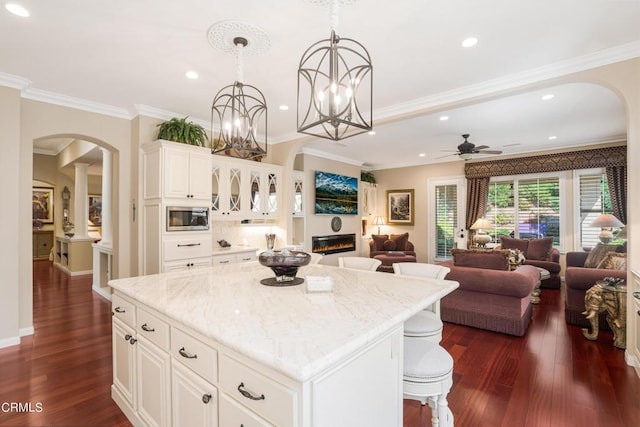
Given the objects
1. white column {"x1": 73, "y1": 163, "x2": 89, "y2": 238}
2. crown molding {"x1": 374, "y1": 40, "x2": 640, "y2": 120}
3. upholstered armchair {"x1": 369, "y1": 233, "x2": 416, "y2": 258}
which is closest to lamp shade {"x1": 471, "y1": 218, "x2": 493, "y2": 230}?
upholstered armchair {"x1": 369, "y1": 233, "x2": 416, "y2": 258}

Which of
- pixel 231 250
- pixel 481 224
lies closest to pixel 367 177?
pixel 481 224

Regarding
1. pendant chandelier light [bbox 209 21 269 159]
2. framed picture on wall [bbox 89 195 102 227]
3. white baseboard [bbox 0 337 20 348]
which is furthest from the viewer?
framed picture on wall [bbox 89 195 102 227]

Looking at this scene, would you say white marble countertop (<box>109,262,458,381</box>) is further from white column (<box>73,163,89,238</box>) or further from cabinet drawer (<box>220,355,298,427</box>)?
white column (<box>73,163,89,238</box>)

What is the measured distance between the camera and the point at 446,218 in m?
7.72

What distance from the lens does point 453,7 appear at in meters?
2.12

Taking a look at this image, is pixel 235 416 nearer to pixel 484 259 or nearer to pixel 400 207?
pixel 484 259

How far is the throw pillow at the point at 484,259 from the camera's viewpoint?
3619 millimetres

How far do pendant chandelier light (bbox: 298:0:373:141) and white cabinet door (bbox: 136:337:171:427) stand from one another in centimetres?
149

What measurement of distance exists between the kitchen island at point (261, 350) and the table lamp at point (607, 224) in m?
5.01

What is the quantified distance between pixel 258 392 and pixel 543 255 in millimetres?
6670

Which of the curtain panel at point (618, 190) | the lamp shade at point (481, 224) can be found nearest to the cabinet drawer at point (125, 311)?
the lamp shade at point (481, 224)

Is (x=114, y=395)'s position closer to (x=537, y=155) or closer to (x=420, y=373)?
(x=420, y=373)

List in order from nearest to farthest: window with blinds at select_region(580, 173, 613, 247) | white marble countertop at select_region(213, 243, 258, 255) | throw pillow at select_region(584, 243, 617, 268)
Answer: white marble countertop at select_region(213, 243, 258, 255) < throw pillow at select_region(584, 243, 617, 268) < window with blinds at select_region(580, 173, 613, 247)

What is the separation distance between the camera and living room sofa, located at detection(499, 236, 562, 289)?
5602 mm
